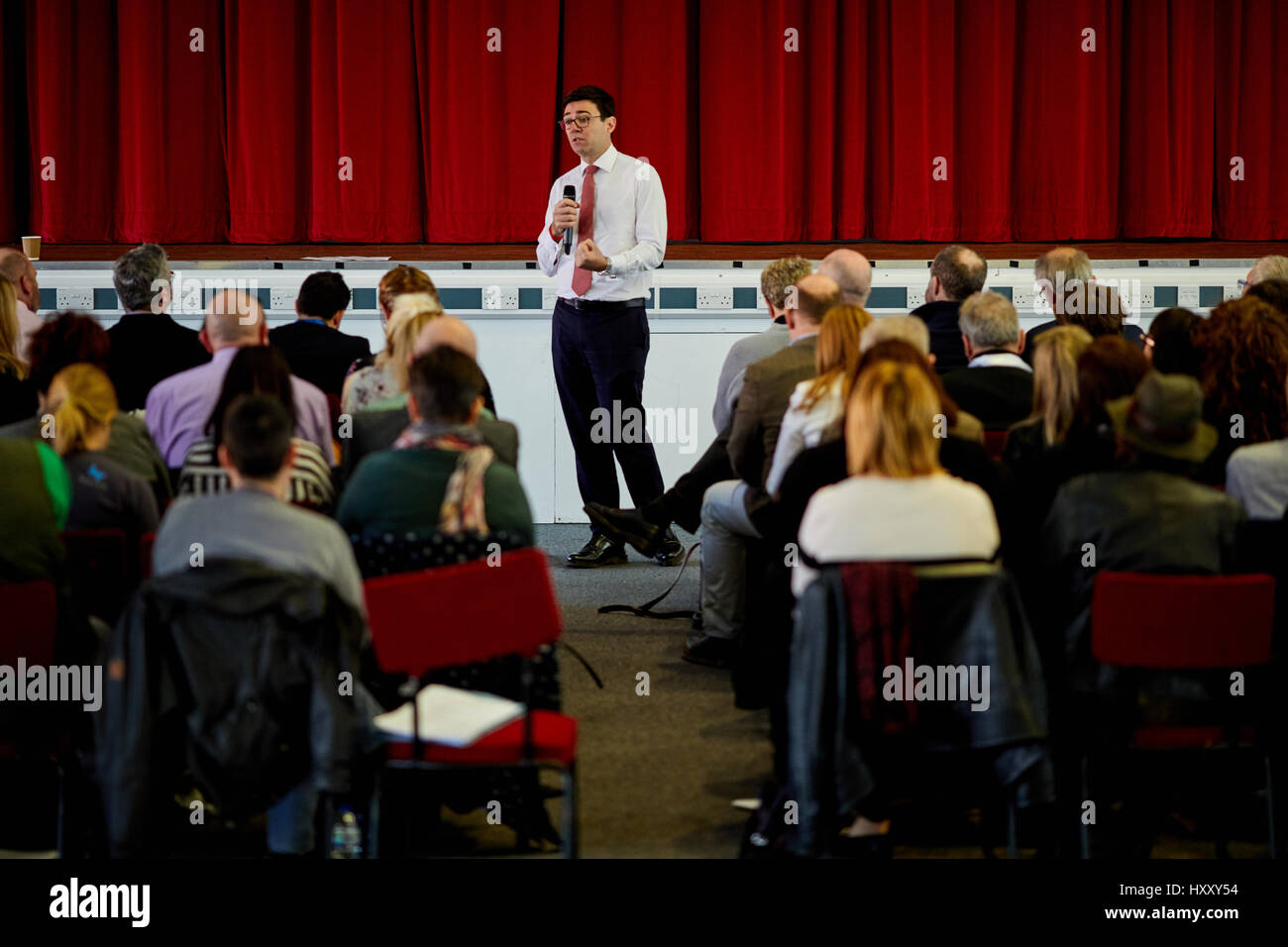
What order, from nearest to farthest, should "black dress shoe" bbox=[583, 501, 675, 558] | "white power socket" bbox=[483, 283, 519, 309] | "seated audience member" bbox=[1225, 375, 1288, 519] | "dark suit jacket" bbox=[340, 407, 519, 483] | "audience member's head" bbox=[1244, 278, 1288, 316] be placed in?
"seated audience member" bbox=[1225, 375, 1288, 519] → "dark suit jacket" bbox=[340, 407, 519, 483] → "audience member's head" bbox=[1244, 278, 1288, 316] → "black dress shoe" bbox=[583, 501, 675, 558] → "white power socket" bbox=[483, 283, 519, 309]

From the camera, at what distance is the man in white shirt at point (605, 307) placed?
21.5ft

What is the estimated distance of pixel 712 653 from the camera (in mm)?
5086

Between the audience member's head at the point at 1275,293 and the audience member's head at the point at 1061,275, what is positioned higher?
the audience member's head at the point at 1061,275

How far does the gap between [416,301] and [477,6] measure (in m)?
3.35

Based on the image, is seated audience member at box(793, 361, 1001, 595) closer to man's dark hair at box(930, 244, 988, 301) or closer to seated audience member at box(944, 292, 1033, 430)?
seated audience member at box(944, 292, 1033, 430)

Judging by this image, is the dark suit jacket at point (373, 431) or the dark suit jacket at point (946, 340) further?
the dark suit jacket at point (946, 340)

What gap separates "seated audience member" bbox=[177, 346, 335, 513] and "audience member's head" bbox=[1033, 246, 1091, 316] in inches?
114

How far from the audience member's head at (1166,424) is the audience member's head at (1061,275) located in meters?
2.17

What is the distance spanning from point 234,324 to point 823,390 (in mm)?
1764

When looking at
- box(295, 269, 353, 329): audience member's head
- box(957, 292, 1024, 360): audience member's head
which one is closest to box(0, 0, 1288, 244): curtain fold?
box(295, 269, 353, 329): audience member's head

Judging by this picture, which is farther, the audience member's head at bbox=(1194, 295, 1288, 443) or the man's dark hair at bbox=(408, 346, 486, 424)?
the audience member's head at bbox=(1194, 295, 1288, 443)

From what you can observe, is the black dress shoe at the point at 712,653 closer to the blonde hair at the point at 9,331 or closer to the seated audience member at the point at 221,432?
the seated audience member at the point at 221,432

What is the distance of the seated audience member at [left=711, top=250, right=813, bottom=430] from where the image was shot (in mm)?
5258

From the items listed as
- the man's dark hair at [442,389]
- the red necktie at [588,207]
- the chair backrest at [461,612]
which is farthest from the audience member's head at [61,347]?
the red necktie at [588,207]
